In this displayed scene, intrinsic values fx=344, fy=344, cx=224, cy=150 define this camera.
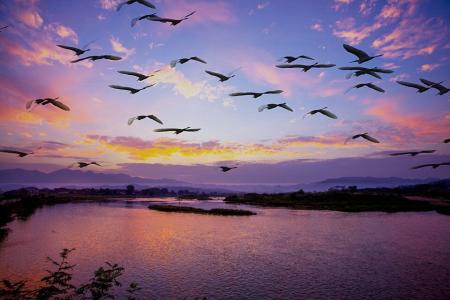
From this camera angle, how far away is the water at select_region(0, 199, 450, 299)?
30.4 m

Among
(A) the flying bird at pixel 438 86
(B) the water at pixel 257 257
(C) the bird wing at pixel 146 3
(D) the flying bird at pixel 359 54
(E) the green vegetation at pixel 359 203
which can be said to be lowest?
(B) the water at pixel 257 257

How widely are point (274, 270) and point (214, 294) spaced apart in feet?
30.5

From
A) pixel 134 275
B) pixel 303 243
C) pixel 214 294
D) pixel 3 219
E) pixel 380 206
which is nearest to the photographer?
pixel 214 294

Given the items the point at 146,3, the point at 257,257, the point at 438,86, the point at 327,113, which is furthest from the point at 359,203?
the point at 146,3

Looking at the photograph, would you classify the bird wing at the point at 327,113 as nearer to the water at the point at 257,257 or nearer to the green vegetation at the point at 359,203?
the water at the point at 257,257

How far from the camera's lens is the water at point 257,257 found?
30.4 meters

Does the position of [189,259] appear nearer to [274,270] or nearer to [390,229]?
[274,270]

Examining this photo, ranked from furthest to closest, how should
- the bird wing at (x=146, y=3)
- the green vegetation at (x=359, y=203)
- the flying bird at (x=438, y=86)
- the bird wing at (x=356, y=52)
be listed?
the green vegetation at (x=359, y=203) → the flying bird at (x=438, y=86) → the bird wing at (x=356, y=52) → the bird wing at (x=146, y=3)

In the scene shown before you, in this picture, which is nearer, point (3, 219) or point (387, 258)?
point (387, 258)

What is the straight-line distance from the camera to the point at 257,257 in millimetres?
41406

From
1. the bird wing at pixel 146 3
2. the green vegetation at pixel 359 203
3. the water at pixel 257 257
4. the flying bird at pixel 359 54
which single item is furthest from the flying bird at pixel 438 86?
the green vegetation at pixel 359 203

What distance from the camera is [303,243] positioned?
4984cm

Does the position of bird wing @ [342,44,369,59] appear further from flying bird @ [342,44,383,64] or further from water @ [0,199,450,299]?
water @ [0,199,450,299]

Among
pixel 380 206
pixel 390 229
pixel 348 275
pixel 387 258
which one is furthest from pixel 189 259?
pixel 380 206
